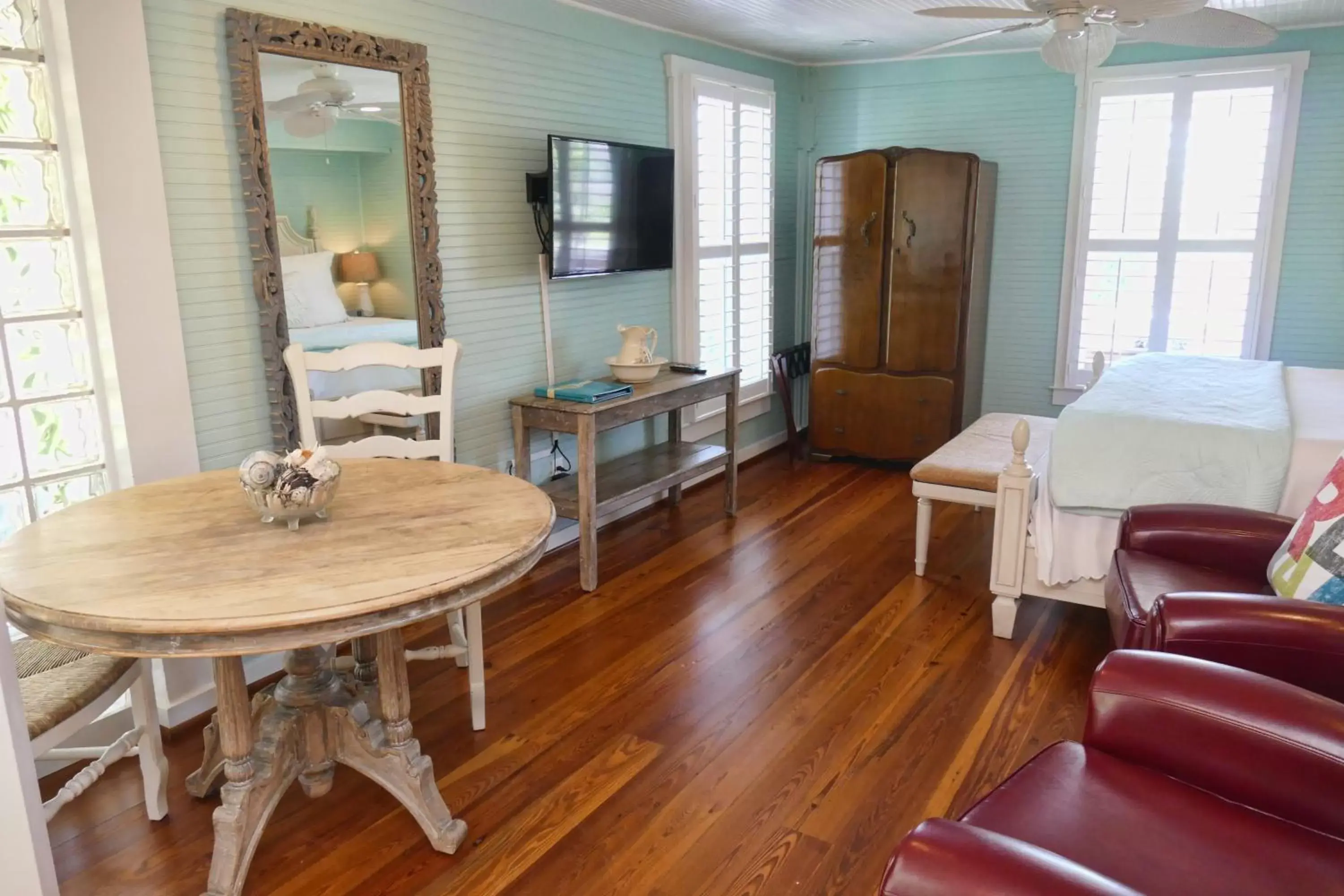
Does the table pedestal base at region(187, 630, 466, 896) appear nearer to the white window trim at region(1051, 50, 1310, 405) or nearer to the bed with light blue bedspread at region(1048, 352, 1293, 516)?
the bed with light blue bedspread at region(1048, 352, 1293, 516)

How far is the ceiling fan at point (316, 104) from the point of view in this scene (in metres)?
2.85

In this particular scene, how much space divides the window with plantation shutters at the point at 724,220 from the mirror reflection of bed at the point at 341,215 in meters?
1.79

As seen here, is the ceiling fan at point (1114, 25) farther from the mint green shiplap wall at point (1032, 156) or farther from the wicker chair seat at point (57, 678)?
the wicker chair seat at point (57, 678)

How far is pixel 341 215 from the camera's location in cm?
302

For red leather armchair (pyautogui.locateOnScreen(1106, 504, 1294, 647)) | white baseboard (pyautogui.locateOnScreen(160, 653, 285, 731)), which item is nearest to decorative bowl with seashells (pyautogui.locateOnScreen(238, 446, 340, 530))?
white baseboard (pyautogui.locateOnScreen(160, 653, 285, 731))

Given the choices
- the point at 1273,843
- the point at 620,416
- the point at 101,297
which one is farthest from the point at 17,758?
the point at 620,416

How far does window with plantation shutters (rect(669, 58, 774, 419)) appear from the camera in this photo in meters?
4.68

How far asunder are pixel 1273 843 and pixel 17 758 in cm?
196

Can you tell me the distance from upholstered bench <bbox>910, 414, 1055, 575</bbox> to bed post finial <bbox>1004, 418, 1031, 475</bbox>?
181 mm

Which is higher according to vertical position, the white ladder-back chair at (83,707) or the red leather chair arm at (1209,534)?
the red leather chair arm at (1209,534)

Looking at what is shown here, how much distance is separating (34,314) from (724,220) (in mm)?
3348

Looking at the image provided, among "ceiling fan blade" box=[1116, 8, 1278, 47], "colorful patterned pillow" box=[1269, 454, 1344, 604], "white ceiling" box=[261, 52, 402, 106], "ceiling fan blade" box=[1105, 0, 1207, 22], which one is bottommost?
"colorful patterned pillow" box=[1269, 454, 1344, 604]

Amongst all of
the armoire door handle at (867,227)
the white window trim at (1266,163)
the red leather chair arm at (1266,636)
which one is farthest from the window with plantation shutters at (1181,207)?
the red leather chair arm at (1266,636)

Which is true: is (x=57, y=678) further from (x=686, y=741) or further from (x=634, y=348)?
(x=634, y=348)
